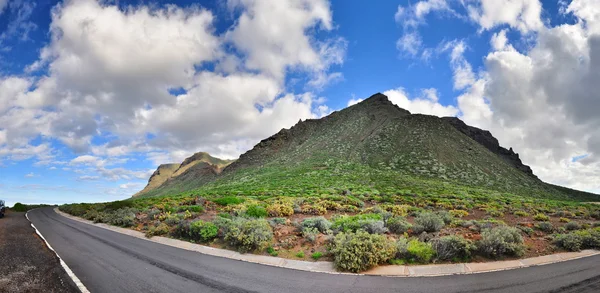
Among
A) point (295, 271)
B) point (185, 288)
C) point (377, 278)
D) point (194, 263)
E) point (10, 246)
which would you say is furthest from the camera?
point (10, 246)

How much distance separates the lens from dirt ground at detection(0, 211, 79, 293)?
8695mm

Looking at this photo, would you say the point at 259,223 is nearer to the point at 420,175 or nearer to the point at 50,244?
the point at 50,244

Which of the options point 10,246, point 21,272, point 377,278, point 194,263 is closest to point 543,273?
point 377,278

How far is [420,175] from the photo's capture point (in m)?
67.8

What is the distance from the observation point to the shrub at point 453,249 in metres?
11.1

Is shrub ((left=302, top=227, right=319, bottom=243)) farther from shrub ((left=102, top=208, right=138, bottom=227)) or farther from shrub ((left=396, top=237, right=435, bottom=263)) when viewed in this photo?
shrub ((left=102, top=208, right=138, bottom=227))

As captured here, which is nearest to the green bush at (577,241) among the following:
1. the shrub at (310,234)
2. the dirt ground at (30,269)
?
the shrub at (310,234)

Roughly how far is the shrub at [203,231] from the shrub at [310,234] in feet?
15.3

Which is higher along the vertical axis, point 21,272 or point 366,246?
point 366,246

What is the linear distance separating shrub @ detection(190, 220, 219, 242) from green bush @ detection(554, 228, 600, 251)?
1662 centimetres

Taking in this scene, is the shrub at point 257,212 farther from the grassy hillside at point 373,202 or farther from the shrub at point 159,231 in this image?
the shrub at point 159,231

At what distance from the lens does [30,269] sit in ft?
34.1

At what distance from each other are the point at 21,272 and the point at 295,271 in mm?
9257

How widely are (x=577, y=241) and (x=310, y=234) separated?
12339 mm
